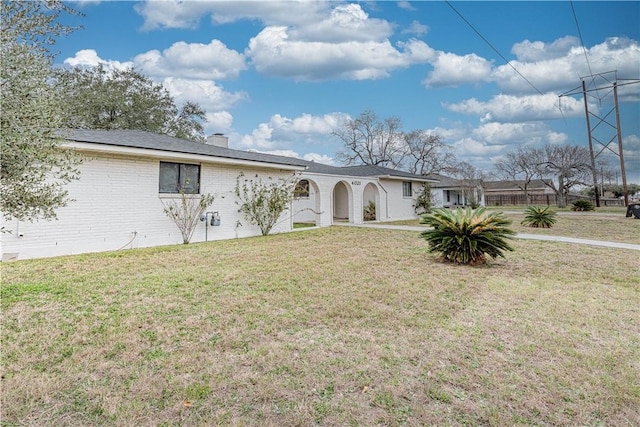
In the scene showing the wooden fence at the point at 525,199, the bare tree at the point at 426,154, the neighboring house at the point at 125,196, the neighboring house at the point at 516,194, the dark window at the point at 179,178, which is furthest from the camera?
the neighboring house at the point at 516,194

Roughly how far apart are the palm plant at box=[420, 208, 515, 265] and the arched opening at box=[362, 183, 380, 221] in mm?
12381

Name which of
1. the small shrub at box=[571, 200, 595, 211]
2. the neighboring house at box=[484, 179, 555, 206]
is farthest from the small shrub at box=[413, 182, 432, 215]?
the neighboring house at box=[484, 179, 555, 206]

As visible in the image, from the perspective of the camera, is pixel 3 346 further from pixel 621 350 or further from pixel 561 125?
pixel 561 125

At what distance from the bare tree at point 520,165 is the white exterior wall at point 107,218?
125 feet

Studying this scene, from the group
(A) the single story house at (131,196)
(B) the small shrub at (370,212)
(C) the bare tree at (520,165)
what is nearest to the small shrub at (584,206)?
(C) the bare tree at (520,165)

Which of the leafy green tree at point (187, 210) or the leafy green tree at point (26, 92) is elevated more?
the leafy green tree at point (26, 92)

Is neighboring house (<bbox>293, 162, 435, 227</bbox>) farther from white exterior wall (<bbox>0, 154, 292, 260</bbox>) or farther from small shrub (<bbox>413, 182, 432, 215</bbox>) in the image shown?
white exterior wall (<bbox>0, 154, 292, 260</bbox>)

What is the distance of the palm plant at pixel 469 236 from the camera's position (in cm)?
704

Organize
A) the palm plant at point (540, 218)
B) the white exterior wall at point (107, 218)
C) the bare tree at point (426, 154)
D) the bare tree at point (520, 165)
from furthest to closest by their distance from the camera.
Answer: the bare tree at point (426, 154) < the bare tree at point (520, 165) < the palm plant at point (540, 218) < the white exterior wall at point (107, 218)

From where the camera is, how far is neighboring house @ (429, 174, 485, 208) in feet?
105

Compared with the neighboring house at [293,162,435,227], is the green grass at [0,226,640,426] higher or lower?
lower

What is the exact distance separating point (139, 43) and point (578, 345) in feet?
48.1

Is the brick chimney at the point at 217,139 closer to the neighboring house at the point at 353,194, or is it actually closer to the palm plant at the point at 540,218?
the neighboring house at the point at 353,194

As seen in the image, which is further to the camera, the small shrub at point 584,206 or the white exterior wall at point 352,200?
the small shrub at point 584,206
